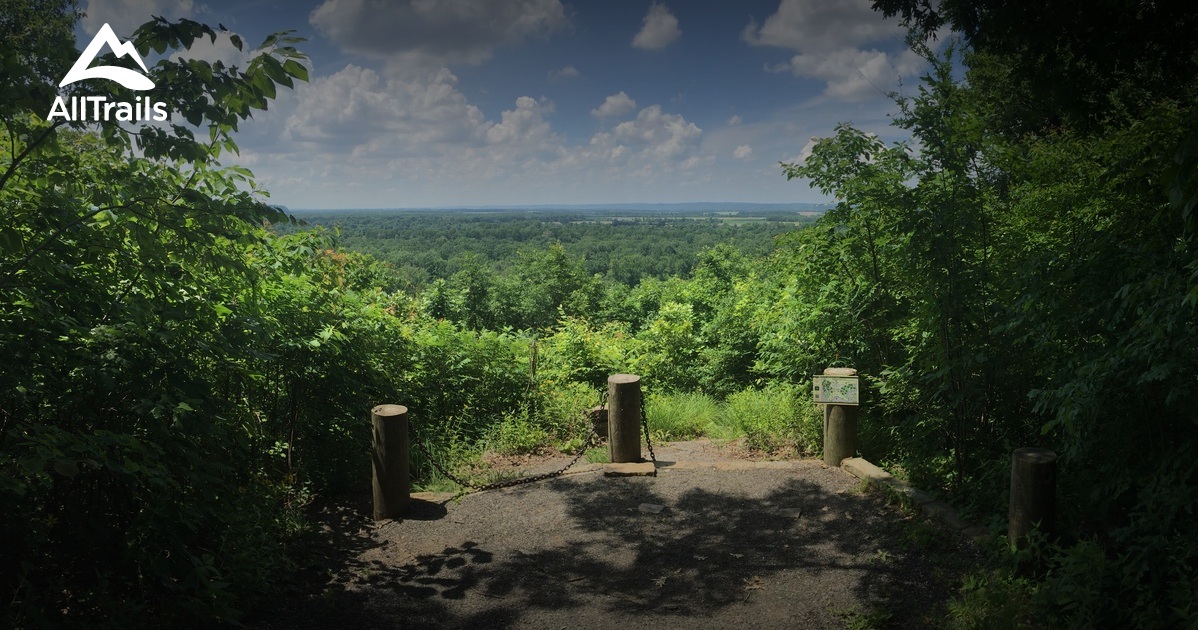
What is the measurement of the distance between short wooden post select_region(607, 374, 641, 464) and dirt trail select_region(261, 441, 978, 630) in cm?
45

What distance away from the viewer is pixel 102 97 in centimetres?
340

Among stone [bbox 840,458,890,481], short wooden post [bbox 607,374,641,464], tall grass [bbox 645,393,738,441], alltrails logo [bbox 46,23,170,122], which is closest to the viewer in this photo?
alltrails logo [bbox 46,23,170,122]

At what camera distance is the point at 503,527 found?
577 centimetres

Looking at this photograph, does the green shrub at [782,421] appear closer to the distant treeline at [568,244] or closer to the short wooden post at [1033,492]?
the short wooden post at [1033,492]

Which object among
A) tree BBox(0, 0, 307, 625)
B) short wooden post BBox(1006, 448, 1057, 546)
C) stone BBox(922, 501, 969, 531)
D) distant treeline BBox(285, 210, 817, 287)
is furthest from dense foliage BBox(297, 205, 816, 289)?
tree BBox(0, 0, 307, 625)

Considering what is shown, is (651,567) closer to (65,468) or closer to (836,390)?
(836,390)

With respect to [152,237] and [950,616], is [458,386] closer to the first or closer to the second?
[152,237]

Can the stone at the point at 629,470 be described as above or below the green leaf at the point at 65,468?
below

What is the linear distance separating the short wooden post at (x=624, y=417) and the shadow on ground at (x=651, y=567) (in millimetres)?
852

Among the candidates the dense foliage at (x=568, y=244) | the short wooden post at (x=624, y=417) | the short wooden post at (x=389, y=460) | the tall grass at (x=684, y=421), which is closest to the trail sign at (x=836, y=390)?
the short wooden post at (x=624, y=417)

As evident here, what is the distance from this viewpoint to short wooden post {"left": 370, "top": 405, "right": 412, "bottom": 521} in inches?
230

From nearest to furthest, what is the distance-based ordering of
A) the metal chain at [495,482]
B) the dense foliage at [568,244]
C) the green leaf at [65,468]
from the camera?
1. the green leaf at [65,468]
2. the metal chain at [495,482]
3. the dense foliage at [568,244]

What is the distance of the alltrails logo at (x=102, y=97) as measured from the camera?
3.33 m

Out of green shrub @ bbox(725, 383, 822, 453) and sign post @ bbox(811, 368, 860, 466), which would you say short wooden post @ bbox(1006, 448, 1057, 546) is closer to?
sign post @ bbox(811, 368, 860, 466)
